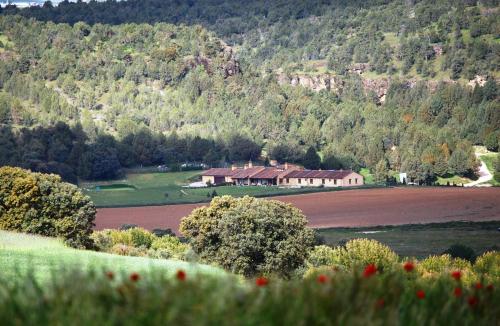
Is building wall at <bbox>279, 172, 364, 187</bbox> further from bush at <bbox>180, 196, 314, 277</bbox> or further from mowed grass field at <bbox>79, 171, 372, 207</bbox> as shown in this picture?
bush at <bbox>180, 196, 314, 277</bbox>

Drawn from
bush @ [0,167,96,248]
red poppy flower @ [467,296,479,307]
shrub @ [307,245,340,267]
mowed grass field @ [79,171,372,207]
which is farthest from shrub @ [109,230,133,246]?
mowed grass field @ [79,171,372,207]

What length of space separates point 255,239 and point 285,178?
85.9 meters

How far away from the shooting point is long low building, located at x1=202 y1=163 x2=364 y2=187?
124m

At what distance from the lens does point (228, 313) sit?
7992mm

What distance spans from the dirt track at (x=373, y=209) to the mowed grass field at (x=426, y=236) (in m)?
3.57

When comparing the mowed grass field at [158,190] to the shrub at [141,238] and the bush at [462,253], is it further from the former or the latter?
the bush at [462,253]

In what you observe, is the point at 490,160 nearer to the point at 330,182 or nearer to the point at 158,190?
the point at 330,182

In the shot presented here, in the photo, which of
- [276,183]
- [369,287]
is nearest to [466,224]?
[276,183]

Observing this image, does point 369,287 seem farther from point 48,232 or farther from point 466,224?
point 466,224

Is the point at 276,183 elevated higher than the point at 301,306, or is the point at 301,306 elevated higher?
the point at 301,306

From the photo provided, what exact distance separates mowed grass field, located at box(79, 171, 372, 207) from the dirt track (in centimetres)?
557

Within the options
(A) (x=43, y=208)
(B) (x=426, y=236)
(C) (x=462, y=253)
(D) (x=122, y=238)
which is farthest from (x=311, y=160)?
(A) (x=43, y=208)

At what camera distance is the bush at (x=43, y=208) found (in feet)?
138

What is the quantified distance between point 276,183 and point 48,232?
277 feet
